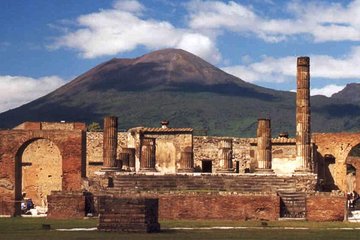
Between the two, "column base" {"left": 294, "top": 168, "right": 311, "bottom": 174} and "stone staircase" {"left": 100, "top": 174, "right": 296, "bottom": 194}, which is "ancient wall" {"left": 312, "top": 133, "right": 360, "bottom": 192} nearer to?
"column base" {"left": 294, "top": 168, "right": 311, "bottom": 174}

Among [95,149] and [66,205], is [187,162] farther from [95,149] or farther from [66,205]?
[66,205]

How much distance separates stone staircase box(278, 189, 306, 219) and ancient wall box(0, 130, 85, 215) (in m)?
9.54

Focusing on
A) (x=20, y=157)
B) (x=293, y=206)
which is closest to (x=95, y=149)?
(x=20, y=157)

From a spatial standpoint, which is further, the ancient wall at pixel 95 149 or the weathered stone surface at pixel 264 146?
the ancient wall at pixel 95 149

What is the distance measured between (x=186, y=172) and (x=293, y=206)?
8.84 m

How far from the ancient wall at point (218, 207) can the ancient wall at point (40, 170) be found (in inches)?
870

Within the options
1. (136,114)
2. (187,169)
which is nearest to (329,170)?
(187,169)

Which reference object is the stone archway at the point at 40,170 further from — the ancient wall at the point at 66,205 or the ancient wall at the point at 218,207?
the ancient wall at the point at 218,207

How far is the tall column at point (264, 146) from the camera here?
40594 millimetres

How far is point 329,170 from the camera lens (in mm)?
54250

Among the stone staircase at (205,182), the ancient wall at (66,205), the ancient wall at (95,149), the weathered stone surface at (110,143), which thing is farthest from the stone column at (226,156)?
the ancient wall at (66,205)

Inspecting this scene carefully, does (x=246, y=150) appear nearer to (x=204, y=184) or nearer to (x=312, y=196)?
(x=204, y=184)

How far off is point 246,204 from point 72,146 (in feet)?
32.8

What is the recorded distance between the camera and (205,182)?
36969mm
